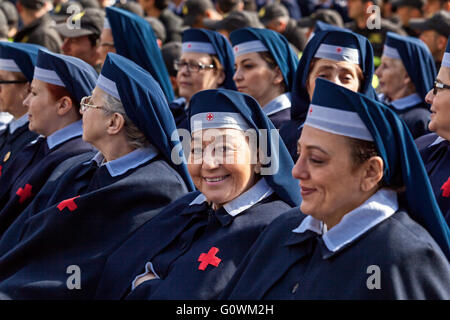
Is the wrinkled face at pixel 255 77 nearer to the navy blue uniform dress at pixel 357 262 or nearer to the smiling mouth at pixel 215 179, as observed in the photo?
the smiling mouth at pixel 215 179

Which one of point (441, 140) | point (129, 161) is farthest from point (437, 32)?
point (129, 161)

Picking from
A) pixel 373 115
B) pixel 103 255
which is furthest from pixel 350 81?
pixel 373 115

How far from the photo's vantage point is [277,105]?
5.94 meters

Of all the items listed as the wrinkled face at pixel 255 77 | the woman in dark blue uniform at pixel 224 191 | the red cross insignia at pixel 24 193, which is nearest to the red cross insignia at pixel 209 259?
the woman in dark blue uniform at pixel 224 191

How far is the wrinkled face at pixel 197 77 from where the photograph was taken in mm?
6539

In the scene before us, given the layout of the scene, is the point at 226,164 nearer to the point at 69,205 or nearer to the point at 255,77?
the point at 69,205

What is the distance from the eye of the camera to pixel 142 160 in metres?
4.38

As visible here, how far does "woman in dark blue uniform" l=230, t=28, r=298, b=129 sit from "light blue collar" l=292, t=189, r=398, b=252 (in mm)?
3055

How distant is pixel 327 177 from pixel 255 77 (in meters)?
3.14

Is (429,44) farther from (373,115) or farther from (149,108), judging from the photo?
(373,115)

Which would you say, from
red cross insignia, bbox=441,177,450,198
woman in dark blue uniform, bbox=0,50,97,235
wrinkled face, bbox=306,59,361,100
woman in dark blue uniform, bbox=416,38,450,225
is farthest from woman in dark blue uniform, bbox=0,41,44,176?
red cross insignia, bbox=441,177,450,198

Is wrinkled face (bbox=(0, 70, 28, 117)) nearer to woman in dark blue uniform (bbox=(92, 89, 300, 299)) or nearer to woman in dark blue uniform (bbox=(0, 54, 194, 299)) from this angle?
woman in dark blue uniform (bbox=(0, 54, 194, 299))

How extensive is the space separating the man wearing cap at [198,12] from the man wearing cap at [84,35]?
8.23ft
